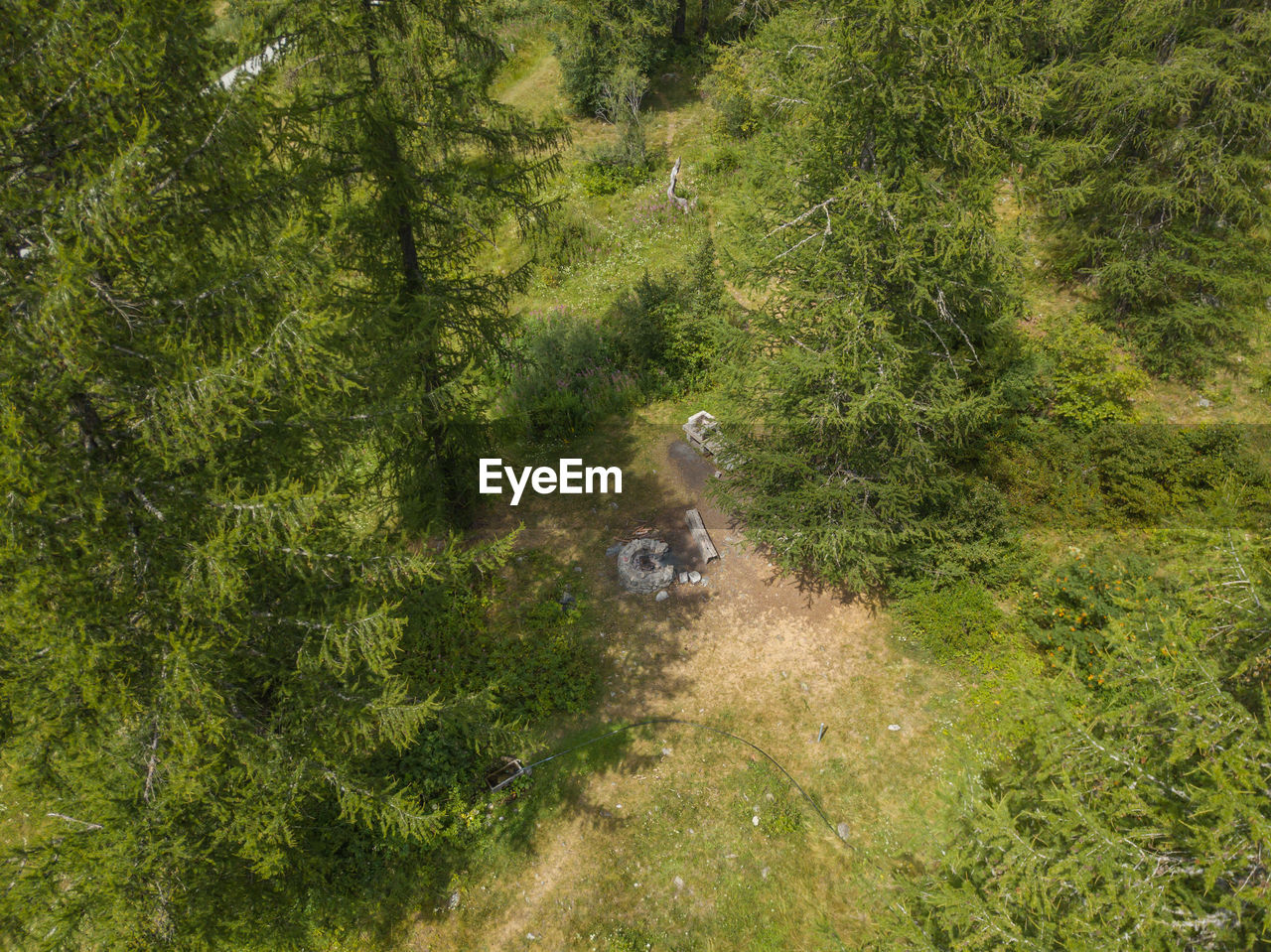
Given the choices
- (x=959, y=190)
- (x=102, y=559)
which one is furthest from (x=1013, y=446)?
(x=102, y=559)

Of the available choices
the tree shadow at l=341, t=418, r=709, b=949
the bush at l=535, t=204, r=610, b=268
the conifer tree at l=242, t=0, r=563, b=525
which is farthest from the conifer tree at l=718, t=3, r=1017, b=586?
the bush at l=535, t=204, r=610, b=268

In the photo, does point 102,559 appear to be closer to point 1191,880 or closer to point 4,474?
point 4,474

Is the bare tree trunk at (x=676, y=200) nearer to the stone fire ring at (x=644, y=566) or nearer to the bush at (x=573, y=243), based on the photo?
the bush at (x=573, y=243)

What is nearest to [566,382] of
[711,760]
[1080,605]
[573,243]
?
[573,243]

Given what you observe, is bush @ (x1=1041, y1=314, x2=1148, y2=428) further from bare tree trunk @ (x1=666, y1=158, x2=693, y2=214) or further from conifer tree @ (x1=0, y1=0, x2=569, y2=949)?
conifer tree @ (x1=0, y1=0, x2=569, y2=949)

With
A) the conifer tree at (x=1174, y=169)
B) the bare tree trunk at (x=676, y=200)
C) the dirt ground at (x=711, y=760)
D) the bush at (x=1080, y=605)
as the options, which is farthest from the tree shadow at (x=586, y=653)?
the conifer tree at (x=1174, y=169)

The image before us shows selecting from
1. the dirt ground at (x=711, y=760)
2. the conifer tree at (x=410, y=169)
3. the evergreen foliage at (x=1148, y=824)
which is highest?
the conifer tree at (x=410, y=169)
